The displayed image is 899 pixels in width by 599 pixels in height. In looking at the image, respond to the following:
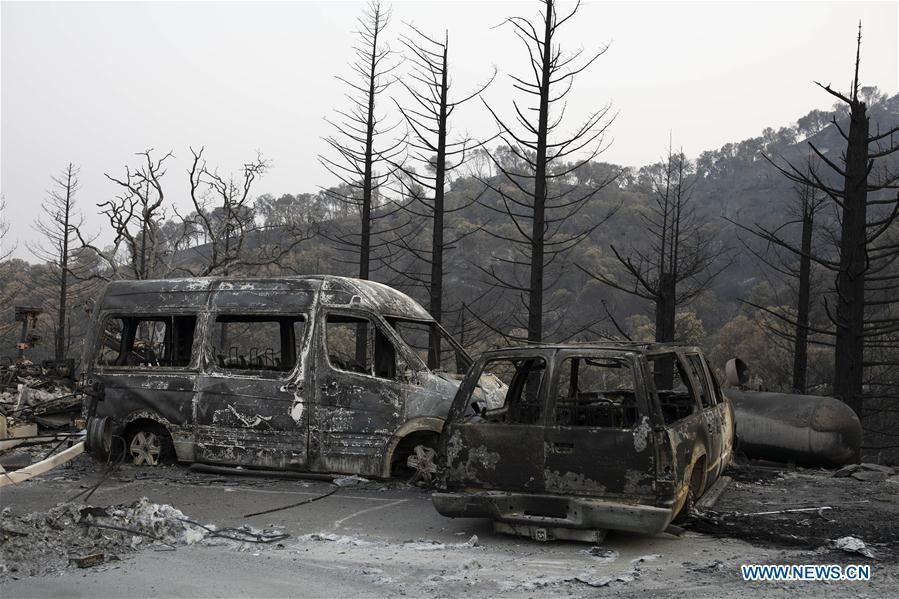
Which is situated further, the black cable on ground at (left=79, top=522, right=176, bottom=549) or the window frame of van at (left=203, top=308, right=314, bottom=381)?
the window frame of van at (left=203, top=308, right=314, bottom=381)

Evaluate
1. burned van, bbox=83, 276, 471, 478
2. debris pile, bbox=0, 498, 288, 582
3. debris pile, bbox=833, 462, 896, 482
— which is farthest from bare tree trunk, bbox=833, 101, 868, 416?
debris pile, bbox=0, 498, 288, 582

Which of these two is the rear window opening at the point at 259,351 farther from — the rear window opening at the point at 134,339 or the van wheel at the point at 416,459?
the van wheel at the point at 416,459

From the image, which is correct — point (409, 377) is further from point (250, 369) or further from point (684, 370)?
point (684, 370)

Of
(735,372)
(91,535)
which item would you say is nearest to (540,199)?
(735,372)

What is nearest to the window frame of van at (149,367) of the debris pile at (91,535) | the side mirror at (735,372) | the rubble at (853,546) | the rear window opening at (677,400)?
the debris pile at (91,535)

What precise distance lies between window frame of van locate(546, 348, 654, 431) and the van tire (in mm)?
6151

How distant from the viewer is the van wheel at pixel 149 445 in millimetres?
10047

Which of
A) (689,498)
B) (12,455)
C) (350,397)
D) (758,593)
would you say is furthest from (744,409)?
(12,455)

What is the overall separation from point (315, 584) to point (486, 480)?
1813mm

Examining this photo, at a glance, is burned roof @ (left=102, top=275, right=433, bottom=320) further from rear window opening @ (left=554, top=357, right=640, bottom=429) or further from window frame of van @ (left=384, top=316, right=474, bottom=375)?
rear window opening @ (left=554, top=357, right=640, bottom=429)

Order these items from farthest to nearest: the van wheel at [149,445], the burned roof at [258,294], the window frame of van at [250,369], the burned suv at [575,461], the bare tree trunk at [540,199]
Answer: the bare tree trunk at [540,199]
the van wheel at [149,445]
the burned roof at [258,294]
the window frame of van at [250,369]
the burned suv at [575,461]

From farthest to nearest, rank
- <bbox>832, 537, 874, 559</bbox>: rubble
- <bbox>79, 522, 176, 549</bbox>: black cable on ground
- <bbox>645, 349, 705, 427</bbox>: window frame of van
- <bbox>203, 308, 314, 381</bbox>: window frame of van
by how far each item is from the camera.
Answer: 1. <bbox>203, 308, 314, 381</bbox>: window frame of van
2. <bbox>79, 522, 176, 549</bbox>: black cable on ground
3. <bbox>645, 349, 705, 427</bbox>: window frame of van
4. <bbox>832, 537, 874, 559</bbox>: rubble

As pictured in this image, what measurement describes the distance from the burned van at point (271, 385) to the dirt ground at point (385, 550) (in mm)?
747

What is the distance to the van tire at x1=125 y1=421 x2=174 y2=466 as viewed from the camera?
33.0 feet
